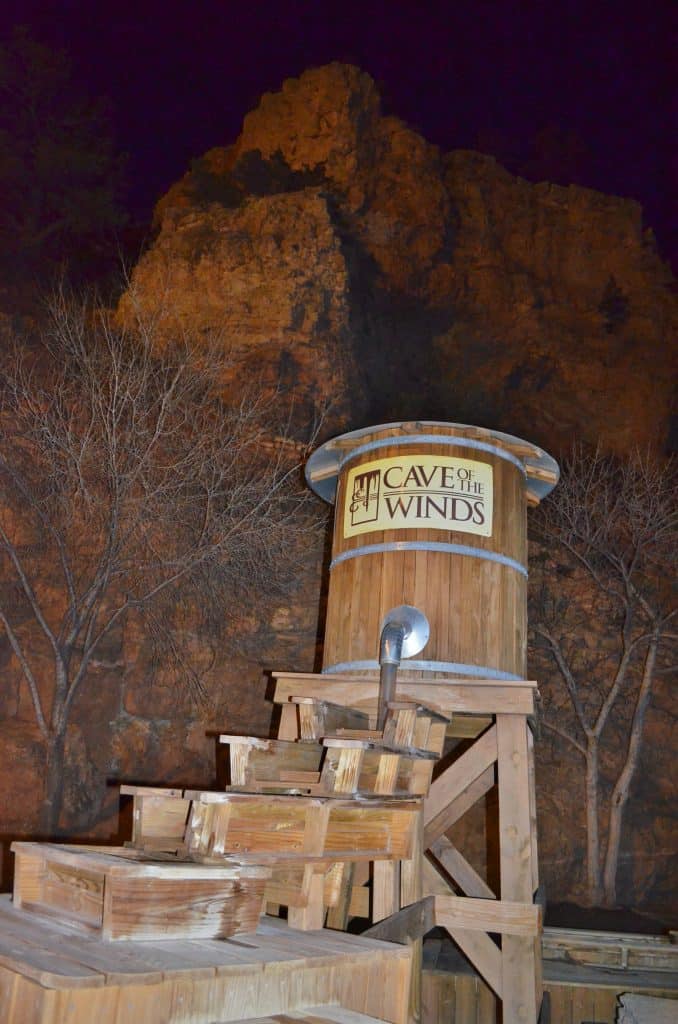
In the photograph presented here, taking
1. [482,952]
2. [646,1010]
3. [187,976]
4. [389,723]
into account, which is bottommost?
[646,1010]

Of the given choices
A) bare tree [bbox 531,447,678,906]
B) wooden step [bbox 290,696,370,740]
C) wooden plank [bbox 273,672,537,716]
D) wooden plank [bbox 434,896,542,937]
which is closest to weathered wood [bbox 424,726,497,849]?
wooden plank [bbox 273,672,537,716]

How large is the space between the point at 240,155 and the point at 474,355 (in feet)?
21.3

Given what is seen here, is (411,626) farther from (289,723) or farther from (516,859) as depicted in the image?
(516,859)

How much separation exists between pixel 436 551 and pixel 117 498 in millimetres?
4760

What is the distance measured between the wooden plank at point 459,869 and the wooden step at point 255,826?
13.6 feet

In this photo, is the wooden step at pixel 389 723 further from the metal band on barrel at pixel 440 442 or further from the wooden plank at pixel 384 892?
the metal band on barrel at pixel 440 442

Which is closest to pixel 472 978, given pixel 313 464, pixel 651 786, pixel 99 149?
pixel 313 464

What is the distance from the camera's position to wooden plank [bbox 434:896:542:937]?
6.56 m

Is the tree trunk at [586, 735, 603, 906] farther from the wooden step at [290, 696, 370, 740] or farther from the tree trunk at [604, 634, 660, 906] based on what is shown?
the wooden step at [290, 696, 370, 740]

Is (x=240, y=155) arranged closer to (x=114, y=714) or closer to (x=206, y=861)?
(x=114, y=714)

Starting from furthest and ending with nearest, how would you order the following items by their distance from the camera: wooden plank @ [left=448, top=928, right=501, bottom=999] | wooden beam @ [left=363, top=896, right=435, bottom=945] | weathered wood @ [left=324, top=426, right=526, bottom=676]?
1. wooden plank @ [left=448, top=928, right=501, bottom=999]
2. weathered wood @ [left=324, top=426, right=526, bottom=676]
3. wooden beam @ [left=363, top=896, right=435, bottom=945]

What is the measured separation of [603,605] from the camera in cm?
1480

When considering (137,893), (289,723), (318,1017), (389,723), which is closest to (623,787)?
(289,723)

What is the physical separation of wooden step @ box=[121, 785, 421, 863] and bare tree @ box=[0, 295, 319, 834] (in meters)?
6.23
